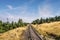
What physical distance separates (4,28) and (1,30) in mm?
6789

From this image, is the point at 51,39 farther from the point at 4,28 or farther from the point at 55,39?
the point at 4,28

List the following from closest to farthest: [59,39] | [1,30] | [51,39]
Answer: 1. [59,39]
2. [51,39]
3. [1,30]

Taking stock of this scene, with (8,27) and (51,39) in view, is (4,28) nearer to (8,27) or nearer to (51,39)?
(8,27)

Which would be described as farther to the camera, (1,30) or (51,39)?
(1,30)

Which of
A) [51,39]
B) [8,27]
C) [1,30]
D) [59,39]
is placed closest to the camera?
[59,39]

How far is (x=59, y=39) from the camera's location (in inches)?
2253

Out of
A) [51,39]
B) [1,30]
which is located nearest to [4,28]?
[1,30]

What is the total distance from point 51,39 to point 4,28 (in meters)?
56.7

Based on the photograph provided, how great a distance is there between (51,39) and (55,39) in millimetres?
1346

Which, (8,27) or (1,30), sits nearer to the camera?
(1,30)

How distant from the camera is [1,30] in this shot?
106m

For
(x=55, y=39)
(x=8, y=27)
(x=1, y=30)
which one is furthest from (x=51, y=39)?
(x=8, y=27)

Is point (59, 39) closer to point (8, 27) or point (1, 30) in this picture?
point (1, 30)

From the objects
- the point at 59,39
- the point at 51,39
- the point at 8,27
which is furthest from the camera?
the point at 8,27
